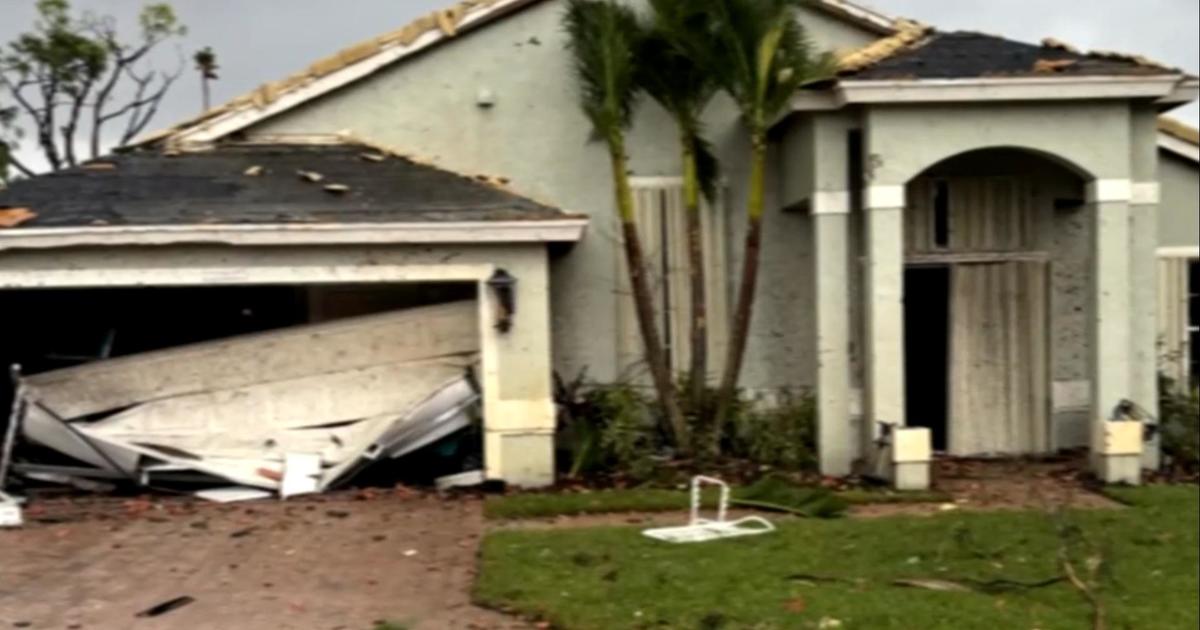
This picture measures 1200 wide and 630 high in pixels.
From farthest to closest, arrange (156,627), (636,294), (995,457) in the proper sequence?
(995,457)
(636,294)
(156,627)

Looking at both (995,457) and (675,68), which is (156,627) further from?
(995,457)

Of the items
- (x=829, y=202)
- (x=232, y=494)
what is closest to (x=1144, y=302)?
(x=829, y=202)

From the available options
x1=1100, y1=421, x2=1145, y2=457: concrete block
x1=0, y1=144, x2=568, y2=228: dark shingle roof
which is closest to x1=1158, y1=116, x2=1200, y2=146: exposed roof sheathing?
x1=1100, y1=421, x2=1145, y2=457: concrete block

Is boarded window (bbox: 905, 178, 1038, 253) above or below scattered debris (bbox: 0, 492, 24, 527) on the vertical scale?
above

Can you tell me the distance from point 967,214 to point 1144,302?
192 centimetres

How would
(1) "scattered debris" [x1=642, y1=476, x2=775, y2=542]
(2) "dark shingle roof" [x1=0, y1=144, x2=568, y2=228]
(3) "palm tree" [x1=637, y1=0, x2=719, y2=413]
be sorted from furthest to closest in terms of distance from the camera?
(3) "palm tree" [x1=637, y1=0, x2=719, y2=413], (2) "dark shingle roof" [x1=0, y1=144, x2=568, y2=228], (1) "scattered debris" [x1=642, y1=476, x2=775, y2=542]

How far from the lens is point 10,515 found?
10930mm

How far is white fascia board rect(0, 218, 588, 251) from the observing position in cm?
1187

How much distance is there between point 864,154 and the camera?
1245 centimetres

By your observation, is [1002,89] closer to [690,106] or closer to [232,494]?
[690,106]

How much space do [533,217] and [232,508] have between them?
3.50 m

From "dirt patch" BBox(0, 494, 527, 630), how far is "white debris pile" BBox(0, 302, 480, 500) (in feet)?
1.77

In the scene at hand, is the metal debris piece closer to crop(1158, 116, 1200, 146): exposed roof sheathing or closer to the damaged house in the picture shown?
the damaged house

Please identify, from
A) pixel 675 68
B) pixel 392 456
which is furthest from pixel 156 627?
pixel 675 68
